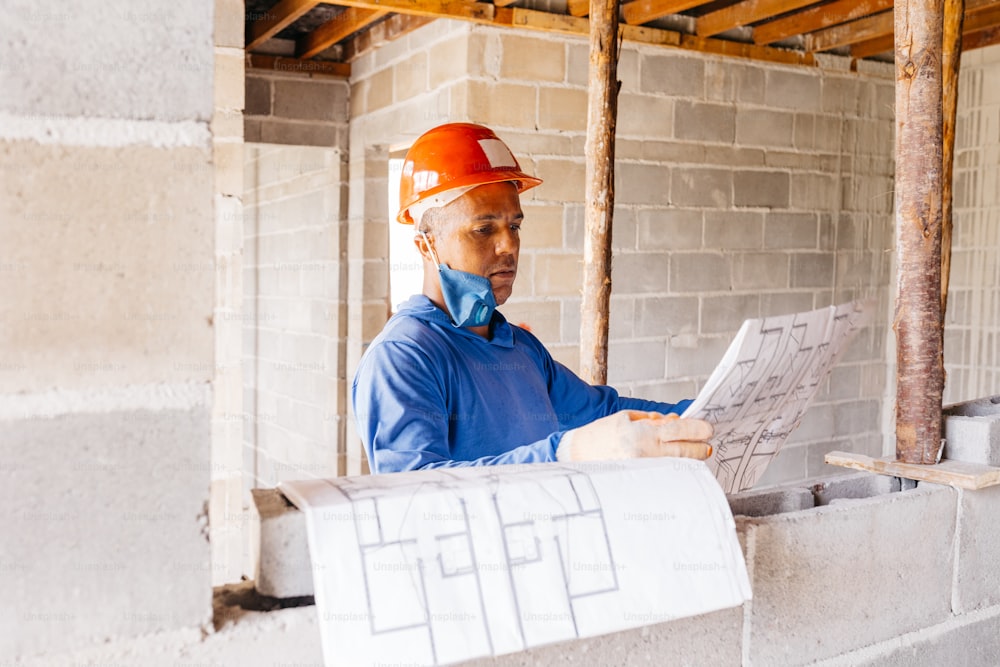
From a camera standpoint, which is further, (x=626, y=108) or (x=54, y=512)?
(x=626, y=108)

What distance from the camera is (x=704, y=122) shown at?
4754mm

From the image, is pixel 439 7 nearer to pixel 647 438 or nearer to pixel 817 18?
pixel 817 18

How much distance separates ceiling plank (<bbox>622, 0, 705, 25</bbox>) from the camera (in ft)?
13.1

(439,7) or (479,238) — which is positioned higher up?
(439,7)

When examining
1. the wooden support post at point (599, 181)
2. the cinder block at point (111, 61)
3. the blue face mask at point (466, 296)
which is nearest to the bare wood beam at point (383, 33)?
the wooden support post at point (599, 181)

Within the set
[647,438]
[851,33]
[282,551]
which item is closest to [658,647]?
[647,438]

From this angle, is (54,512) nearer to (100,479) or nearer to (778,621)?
(100,479)

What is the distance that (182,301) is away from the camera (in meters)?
1.01

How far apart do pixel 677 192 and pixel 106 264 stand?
4027mm

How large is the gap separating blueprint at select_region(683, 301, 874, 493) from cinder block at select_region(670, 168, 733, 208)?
302 centimetres

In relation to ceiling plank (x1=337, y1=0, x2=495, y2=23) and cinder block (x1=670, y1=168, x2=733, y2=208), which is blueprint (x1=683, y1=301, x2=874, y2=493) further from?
cinder block (x1=670, y1=168, x2=733, y2=208)

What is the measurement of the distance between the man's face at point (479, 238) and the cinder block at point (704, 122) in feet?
8.76

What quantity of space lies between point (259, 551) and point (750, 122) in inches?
172

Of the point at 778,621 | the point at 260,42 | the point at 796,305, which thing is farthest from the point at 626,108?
the point at 778,621
